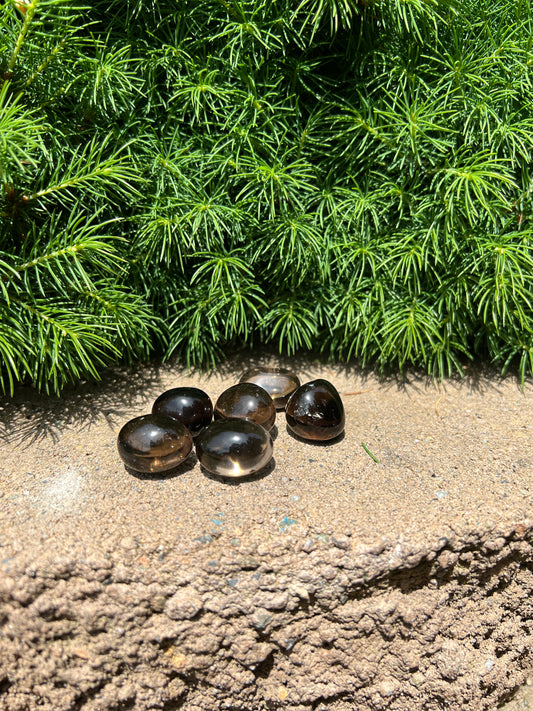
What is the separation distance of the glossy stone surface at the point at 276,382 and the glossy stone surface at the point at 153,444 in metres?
0.23

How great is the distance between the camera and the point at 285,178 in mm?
1234

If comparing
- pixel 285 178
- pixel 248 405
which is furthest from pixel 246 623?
pixel 285 178

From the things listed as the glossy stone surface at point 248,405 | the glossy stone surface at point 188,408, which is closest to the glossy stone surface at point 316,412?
the glossy stone surface at point 248,405

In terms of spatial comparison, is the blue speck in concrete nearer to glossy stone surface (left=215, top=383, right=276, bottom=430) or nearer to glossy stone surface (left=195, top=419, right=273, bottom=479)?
glossy stone surface (left=195, top=419, right=273, bottom=479)

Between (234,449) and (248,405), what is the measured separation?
0.13 metres

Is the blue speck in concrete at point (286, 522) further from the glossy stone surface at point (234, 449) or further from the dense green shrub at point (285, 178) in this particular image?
the dense green shrub at point (285, 178)

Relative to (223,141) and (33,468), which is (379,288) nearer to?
(223,141)

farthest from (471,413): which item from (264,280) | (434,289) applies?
(264,280)

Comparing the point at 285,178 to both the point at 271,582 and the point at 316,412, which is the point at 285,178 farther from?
the point at 271,582

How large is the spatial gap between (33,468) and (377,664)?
0.68m

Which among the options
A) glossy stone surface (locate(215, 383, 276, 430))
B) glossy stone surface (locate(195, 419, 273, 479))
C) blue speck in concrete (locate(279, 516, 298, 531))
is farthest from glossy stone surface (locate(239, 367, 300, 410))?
blue speck in concrete (locate(279, 516, 298, 531))

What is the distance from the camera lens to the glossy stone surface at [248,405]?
1.11 m

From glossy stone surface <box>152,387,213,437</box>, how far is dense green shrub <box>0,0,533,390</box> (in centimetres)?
15

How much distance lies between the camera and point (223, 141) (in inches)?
50.2
